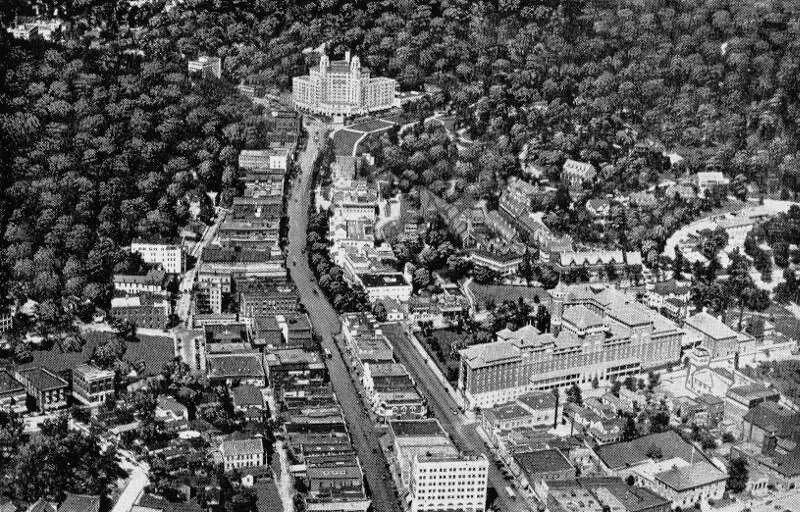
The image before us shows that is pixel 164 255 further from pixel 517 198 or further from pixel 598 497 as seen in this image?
pixel 598 497

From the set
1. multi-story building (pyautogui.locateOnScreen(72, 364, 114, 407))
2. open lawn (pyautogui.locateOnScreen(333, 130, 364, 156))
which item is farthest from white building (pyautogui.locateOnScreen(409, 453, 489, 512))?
open lawn (pyautogui.locateOnScreen(333, 130, 364, 156))

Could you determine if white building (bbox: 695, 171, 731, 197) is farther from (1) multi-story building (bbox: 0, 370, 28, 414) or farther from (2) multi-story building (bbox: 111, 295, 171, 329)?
(1) multi-story building (bbox: 0, 370, 28, 414)

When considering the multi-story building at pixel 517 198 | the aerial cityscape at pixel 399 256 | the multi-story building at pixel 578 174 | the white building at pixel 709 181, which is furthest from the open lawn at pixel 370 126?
the white building at pixel 709 181

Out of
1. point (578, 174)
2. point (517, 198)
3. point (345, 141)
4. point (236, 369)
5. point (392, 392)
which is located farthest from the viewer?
point (345, 141)

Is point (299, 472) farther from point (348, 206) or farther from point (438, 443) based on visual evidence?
point (348, 206)

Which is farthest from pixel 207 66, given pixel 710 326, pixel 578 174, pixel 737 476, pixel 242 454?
pixel 737 476
